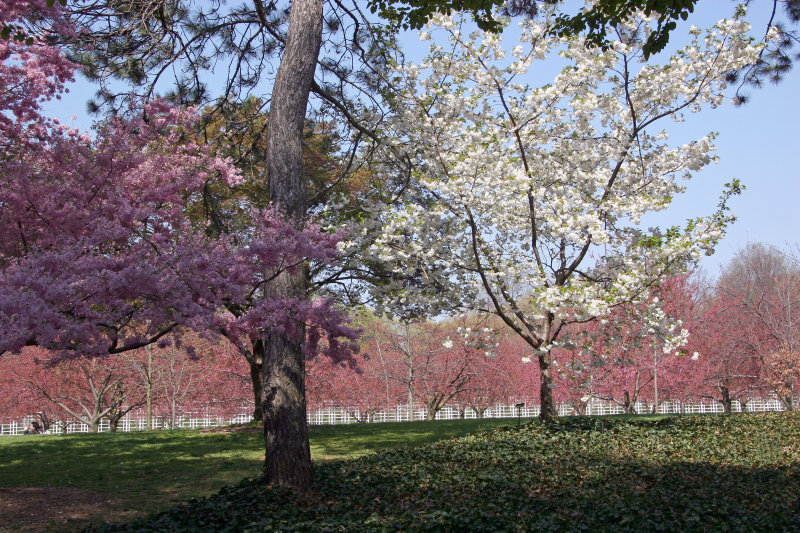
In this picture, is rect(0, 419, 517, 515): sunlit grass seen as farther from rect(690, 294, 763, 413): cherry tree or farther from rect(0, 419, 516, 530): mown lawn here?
→ rect(690, 294, 763, 413): cherry tree

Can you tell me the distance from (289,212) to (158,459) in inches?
217

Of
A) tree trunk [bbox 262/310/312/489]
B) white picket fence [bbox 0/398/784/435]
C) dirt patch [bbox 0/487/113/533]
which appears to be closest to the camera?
dirt patch [bbox 0/487/113/533]

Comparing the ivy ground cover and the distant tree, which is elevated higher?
the distant tree

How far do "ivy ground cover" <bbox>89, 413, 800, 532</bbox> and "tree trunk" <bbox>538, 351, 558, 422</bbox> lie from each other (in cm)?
122

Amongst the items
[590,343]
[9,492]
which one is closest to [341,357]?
[9,492]

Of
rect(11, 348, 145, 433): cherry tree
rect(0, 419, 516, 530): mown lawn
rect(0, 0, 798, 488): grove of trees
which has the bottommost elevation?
rect(0, 419, 516, 530): mown lawn

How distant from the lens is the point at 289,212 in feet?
27.0

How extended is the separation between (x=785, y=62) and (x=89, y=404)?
94.6 feet

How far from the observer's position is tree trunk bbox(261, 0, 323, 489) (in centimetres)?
791

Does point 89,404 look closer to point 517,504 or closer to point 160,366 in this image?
point 160,366

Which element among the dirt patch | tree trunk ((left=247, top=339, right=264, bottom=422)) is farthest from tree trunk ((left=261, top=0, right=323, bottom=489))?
tree trunk ((left=247, top=339, right=264, bottom=422))

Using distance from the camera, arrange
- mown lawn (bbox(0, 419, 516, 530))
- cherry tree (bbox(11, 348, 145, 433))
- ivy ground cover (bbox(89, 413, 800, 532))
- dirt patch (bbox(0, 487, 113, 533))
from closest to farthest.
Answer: ivy ground cover (bbox(89, 413, 800, 532)) → dirt patch (bbox(0, 487, 113, 533)) → mown lawn (bbox(0, 419, 516, 530)) → cherry tree (bbox(11, 348, 145, 433))

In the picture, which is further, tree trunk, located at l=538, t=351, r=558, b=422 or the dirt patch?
tree trunk, located at l=538, t=351, r=558, b=422

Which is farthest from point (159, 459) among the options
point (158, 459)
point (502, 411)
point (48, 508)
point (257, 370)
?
point (502, 411)
